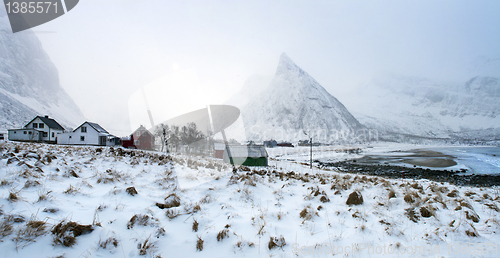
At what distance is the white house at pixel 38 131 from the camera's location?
37.6 meters

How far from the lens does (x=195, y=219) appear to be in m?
4.71

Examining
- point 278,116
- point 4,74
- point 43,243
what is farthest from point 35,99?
point 43,243

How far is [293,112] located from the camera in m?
146

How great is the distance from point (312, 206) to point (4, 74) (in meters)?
212

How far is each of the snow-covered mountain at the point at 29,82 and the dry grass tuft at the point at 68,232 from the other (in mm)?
137917

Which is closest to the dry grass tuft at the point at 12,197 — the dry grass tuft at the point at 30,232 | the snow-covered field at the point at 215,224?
the snow-covered field at the point at 215,224

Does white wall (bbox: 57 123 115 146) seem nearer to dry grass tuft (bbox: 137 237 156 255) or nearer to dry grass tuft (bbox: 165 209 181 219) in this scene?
dry grass tuft (bbox: 165 209 181 219)

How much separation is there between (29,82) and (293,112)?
8184 inches

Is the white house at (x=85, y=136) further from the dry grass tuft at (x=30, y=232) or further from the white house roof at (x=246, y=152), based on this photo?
the dry grass tuft at (x=30, y=232)

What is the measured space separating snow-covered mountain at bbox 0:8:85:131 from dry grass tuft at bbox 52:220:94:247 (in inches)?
5430

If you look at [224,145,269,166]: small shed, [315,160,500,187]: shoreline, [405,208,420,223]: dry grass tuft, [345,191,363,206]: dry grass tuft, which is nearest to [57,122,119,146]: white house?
[224,145,269,166]: small shed

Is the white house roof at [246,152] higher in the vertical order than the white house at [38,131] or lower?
lower

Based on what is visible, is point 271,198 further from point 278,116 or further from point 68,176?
point 278,116

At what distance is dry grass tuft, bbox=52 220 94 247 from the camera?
3.19m
